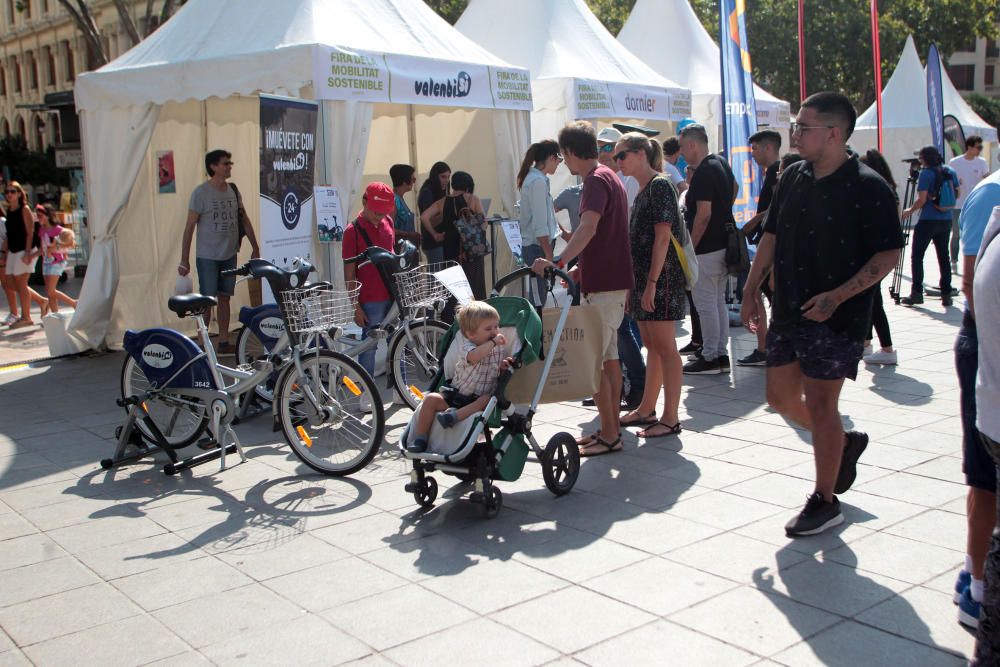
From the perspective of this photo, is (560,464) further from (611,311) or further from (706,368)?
(706,368)

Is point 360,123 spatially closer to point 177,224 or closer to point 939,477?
point 177,224

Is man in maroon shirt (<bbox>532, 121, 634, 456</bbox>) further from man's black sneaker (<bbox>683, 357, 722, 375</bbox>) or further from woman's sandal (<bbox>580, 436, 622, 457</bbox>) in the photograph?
man's black sneaker (<bbox>683, 357, 722, 375</bbox>)

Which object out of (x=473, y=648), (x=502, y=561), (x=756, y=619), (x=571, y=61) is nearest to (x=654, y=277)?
(x=502, y=561)

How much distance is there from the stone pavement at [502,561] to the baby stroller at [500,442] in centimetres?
16

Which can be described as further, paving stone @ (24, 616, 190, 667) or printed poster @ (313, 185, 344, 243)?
printed poster @ (313, 185, 344, 243)

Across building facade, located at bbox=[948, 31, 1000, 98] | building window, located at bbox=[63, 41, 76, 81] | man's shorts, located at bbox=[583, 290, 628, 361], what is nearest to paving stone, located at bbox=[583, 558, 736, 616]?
man's shorts, located at bbox=[583, 290, 628, 361]

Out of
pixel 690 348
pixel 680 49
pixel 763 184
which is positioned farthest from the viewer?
pixel 680 49

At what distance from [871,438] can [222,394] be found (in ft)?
12.7

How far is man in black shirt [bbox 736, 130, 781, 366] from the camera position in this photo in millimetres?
8312

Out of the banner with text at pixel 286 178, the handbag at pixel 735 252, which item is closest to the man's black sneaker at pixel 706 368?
the handbag at pixel 735 252

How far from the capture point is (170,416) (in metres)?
6.01

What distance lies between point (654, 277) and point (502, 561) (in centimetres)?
231

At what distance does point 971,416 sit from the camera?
10.9 feet

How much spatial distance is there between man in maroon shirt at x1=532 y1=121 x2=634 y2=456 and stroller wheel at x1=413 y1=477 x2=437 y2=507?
1185mm
